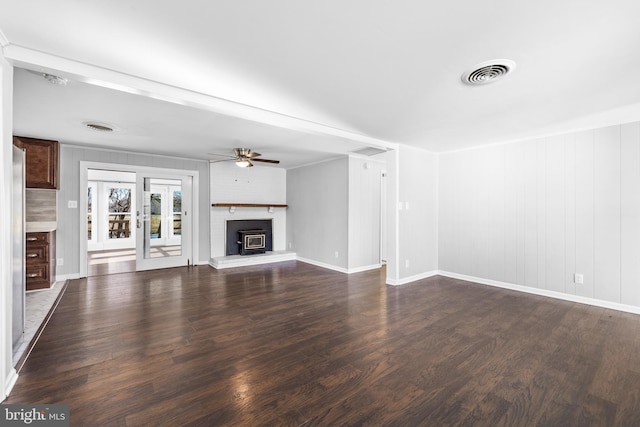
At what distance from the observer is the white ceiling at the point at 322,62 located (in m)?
1.54

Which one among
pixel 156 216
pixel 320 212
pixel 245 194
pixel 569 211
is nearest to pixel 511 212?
pixel 569 211

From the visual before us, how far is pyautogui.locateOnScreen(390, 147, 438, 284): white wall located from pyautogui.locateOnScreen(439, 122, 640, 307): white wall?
0.21 metres

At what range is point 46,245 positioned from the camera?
4.18 metres

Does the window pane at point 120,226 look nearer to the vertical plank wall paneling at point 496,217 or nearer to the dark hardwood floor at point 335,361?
the dark hardwood floor at point 335,361

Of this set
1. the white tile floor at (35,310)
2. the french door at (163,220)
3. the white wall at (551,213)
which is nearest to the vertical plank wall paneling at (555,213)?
the white wall at (551,213)

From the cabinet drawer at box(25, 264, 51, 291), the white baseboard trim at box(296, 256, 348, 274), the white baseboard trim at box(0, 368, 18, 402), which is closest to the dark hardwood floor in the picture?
the white baseboard trim at box(0, 368, 18, 402)

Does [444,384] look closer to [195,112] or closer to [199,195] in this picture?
[195,112]

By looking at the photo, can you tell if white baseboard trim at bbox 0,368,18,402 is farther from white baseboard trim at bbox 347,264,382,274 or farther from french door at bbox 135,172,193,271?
white baseboard trim at bbox 347,264,382,274

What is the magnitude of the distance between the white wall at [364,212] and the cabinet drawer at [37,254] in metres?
4.83

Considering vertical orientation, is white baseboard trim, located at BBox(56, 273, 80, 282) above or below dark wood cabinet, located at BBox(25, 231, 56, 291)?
below

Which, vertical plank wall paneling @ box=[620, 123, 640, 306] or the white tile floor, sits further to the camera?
vertical plank wall paneling @ box=[620, 123, 640, 306]

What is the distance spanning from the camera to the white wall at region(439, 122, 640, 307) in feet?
11.0

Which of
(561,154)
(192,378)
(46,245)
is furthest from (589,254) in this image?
(46,245)

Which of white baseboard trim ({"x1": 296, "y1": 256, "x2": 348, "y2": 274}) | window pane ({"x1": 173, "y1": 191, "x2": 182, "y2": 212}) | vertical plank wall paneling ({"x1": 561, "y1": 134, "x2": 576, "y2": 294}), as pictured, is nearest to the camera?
vertical plank wall paneling ({"x1": 561, "y1": 134, "x2": 576, "y2": 294})
